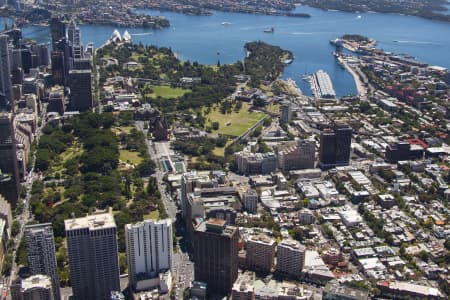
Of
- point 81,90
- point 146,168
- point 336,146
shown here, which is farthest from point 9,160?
point 336,146

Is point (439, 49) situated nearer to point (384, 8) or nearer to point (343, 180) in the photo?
point (384, 8)

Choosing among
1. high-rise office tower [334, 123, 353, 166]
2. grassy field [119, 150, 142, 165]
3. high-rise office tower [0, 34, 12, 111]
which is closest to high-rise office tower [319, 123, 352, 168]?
high-rise office tower [334, 123, 353, 166]

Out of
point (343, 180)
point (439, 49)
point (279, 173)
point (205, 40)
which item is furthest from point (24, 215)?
point (439, 49)

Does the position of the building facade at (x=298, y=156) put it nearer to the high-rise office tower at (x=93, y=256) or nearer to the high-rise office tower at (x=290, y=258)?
the high-rise office tower at (x=290, y=258)

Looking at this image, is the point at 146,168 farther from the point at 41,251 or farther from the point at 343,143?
the point at 41,251

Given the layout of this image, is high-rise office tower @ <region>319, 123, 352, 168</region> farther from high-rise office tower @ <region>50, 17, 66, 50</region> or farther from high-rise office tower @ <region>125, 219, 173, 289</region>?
high-rise office tower @ <region>50, 17, 66, 50</region>

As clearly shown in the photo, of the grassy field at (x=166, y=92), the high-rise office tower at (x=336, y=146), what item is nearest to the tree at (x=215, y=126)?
the grassy field at (x=166, y=92)
